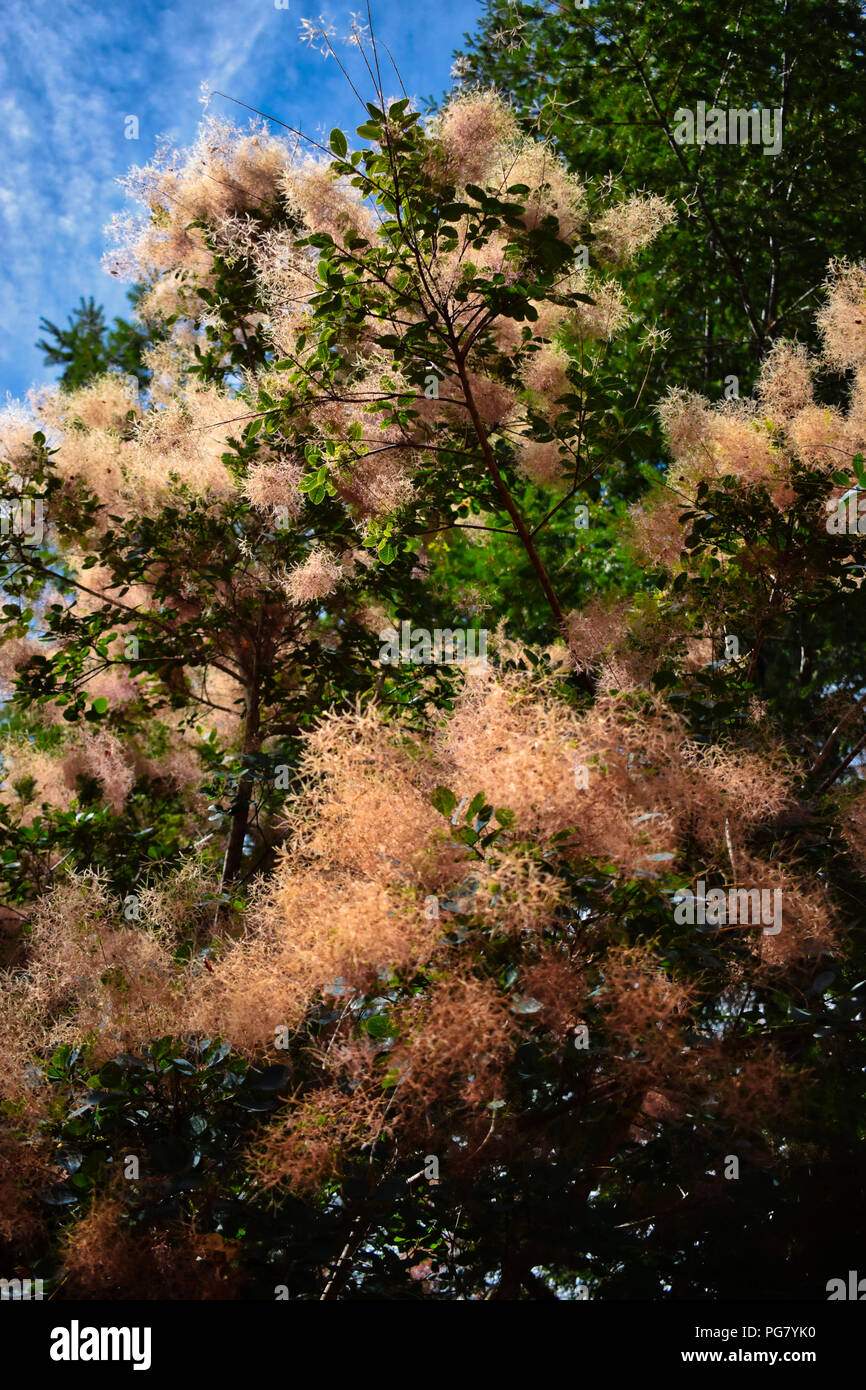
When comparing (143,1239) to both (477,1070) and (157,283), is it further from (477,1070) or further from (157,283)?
(157,283)

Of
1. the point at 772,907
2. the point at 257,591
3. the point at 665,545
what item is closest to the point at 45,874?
the point at 257,591

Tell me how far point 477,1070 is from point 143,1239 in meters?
1.01

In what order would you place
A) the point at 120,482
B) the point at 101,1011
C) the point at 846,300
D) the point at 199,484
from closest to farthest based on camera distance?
1. the point at 101,1011
2. the point at 846,300
3. the point at 199,484
4. the point at 120,482

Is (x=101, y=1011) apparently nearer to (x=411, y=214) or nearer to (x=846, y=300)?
(x=411, y=214)

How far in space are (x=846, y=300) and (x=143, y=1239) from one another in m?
4.49

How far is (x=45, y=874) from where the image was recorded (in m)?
5.14

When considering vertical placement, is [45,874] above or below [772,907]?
above

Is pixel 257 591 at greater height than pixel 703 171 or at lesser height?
lesser

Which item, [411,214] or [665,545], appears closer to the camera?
[411,214]

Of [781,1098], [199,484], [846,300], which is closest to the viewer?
[781,1098]

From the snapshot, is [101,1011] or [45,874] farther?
[45,874]

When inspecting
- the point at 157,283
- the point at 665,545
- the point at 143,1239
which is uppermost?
the point at 157,283

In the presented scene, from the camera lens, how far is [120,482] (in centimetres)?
539
